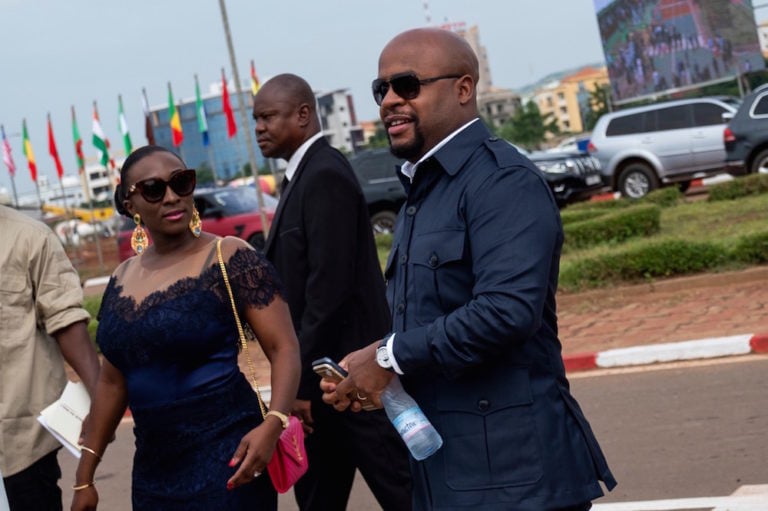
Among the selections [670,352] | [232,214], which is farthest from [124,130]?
[670,352]

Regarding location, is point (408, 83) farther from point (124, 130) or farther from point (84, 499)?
point (124, 130)

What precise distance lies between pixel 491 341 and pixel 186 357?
4.13 feet

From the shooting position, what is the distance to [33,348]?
4.17 metres

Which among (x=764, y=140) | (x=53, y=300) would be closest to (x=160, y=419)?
(x=53, y=300)

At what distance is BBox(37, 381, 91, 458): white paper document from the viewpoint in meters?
4.00

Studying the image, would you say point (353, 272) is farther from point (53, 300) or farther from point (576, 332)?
point (576, 332)

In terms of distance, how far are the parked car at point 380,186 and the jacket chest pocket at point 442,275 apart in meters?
19.9

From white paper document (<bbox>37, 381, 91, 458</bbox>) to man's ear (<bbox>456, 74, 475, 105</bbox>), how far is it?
69.4 inches

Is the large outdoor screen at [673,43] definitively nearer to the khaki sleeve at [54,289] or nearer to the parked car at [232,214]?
the parked car at [232,214]

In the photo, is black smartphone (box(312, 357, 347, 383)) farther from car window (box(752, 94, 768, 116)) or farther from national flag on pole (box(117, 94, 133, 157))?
national flag on pole (box(117, 94, 133, 157))

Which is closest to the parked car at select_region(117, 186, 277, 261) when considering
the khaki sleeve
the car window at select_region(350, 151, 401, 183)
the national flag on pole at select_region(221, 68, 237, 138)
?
the car window at select_region(350, 151, 401, 183)

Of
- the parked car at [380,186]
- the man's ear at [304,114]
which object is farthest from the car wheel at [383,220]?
the man's ear at [304,114]

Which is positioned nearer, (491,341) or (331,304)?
(491,341)

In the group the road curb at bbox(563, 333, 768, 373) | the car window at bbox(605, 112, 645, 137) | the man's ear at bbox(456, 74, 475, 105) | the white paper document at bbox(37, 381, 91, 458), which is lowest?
the road curb at bbox(563, 333, 768, 373)
